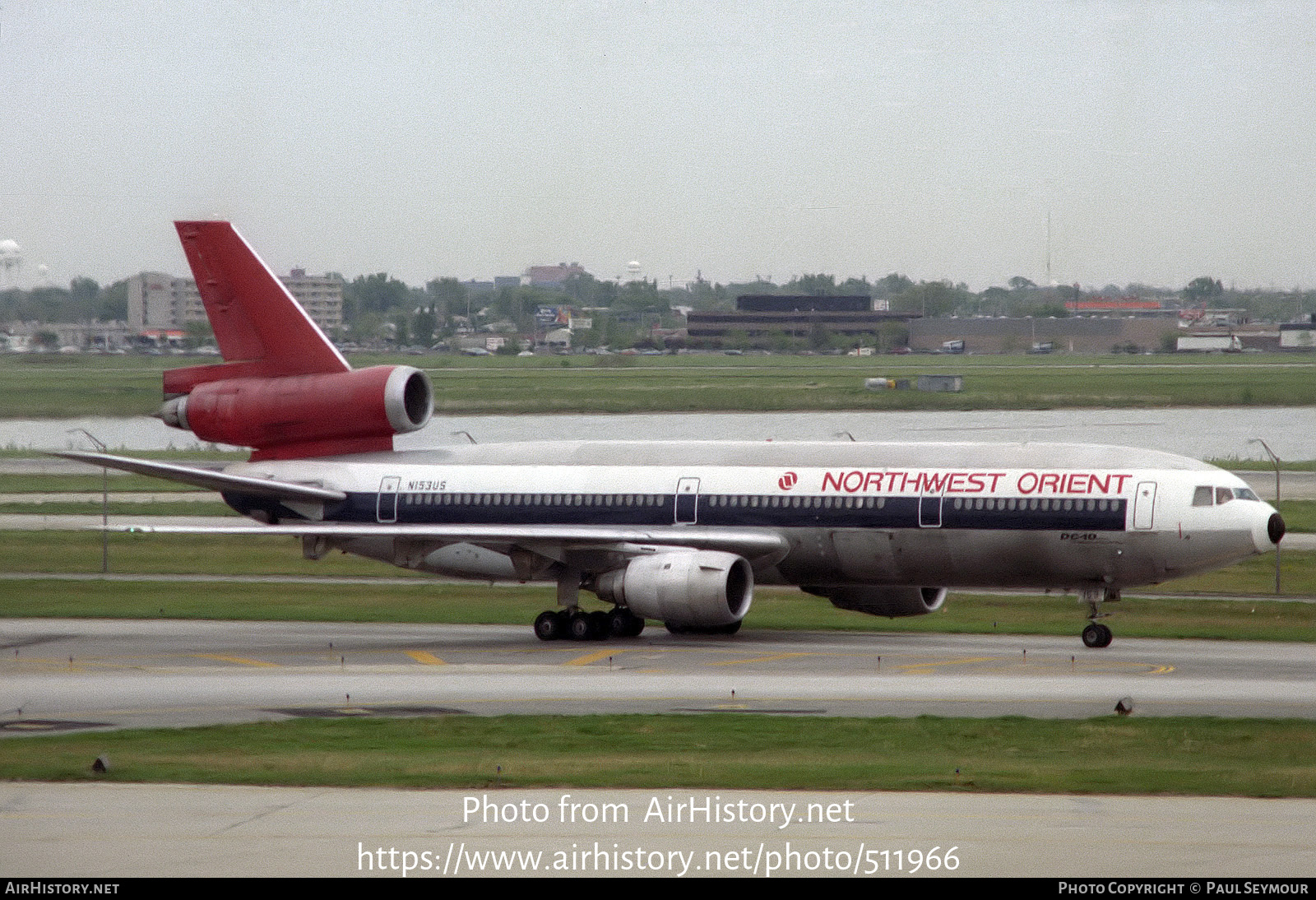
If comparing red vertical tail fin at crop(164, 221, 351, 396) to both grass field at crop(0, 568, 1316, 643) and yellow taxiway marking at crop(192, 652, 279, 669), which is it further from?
yellow taxiway marking at crop(192, 652, 279, 669)

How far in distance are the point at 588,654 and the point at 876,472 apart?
7.38 meters

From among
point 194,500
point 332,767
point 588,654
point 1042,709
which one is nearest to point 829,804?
point 332,767

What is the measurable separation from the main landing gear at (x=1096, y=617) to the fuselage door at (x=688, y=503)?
8454 mm

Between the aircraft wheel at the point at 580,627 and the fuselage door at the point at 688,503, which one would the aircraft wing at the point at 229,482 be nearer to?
the aircraft wheel at the point at 580,627

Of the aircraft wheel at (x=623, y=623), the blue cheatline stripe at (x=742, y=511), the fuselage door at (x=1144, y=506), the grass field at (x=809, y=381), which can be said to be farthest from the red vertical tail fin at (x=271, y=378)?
the grass field at (x=809, y=381)

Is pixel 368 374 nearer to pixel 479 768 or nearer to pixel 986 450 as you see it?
pixel 986 450

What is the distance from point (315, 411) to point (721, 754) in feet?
70.2

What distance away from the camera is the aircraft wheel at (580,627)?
38562 millimetres

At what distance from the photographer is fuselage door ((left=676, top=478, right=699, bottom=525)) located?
129 feet

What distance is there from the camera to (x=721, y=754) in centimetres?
2402

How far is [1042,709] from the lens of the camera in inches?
1109

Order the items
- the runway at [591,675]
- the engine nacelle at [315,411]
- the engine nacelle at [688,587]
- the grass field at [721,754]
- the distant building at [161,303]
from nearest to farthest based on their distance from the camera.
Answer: the grass field at [721,754]
the runway at [591,675]
the engine nacelle at [688,587]
the engine nacelle at [315,411]
the distant building at [161,303]

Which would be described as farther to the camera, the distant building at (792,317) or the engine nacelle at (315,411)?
the distant building at (792,317)

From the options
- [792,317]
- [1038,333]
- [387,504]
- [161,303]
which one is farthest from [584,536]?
[792,317]
